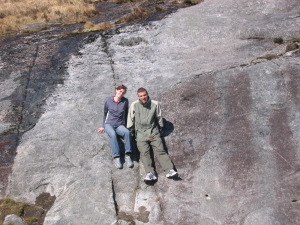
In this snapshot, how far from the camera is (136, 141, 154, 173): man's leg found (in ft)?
25.0

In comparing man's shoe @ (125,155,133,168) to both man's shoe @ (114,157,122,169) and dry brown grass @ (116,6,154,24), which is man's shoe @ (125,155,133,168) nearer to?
man's shoe @ (114,157,122,169)

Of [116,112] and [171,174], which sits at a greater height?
[116,112]

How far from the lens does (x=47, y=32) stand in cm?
1448

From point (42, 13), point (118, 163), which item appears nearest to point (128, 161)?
point (118, 163)

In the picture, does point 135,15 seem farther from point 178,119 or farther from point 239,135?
point 239,135

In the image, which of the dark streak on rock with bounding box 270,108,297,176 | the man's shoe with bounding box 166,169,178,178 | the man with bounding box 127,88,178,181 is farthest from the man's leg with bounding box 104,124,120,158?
the dark streak on rock with bounding box 270,108,297,176

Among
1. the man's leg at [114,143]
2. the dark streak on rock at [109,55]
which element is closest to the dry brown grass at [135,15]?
the dark streak on rock at [109,55]

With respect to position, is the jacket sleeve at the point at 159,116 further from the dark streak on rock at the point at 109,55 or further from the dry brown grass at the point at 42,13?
the dry brown grass at the point at 42,13

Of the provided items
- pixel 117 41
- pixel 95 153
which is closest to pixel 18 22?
pixel 117 41

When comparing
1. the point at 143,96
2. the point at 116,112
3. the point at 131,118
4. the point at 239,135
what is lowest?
the point at 239,135

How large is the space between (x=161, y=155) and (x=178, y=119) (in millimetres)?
1361

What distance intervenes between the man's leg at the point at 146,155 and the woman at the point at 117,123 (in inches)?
10.2

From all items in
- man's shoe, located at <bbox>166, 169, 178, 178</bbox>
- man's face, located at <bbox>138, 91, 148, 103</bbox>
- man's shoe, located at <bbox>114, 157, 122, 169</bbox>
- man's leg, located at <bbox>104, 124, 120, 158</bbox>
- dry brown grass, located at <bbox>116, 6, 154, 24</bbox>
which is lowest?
man's shoe, located at <bbox>166, 169, 178, 178</bbox>

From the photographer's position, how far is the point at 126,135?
8086 mm
